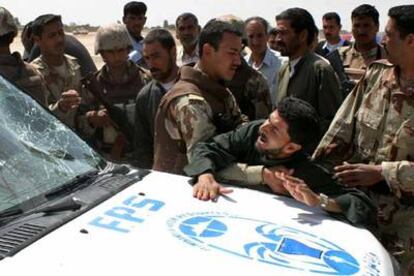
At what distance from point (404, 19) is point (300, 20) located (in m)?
1.38

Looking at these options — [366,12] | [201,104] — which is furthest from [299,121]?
[366,12]

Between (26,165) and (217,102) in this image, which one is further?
(217,102)

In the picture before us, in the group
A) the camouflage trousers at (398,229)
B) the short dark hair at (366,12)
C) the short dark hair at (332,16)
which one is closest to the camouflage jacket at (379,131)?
the camouflage trousers at (398,229)

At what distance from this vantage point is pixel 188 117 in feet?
9.16

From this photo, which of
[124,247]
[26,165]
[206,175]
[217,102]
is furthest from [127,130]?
[124,247]

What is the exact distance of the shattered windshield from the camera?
205 cm

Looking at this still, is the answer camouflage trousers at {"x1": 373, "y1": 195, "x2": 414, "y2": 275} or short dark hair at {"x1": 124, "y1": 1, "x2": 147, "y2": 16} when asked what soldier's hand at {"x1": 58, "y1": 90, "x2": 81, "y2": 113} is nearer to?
camouflage trousers at {"x1": 373, "y1": 195, "x2": 414, "y2": 275}

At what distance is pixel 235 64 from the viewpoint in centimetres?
309

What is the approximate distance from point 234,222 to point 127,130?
196cm

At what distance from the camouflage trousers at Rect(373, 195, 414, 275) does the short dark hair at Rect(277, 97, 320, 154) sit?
2.26ft

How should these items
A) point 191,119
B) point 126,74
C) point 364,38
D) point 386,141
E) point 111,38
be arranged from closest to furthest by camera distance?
point 191,119, point 386,141, point 111,38, point 126,74, point 364,38

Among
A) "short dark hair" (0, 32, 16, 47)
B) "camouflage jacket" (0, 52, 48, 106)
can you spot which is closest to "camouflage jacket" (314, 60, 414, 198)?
"camouflage jacket" (0, 52, 48, 106)

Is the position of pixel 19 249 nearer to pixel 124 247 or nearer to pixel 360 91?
pixel 124 247

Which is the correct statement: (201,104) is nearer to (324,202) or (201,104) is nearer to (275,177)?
(275,177)
